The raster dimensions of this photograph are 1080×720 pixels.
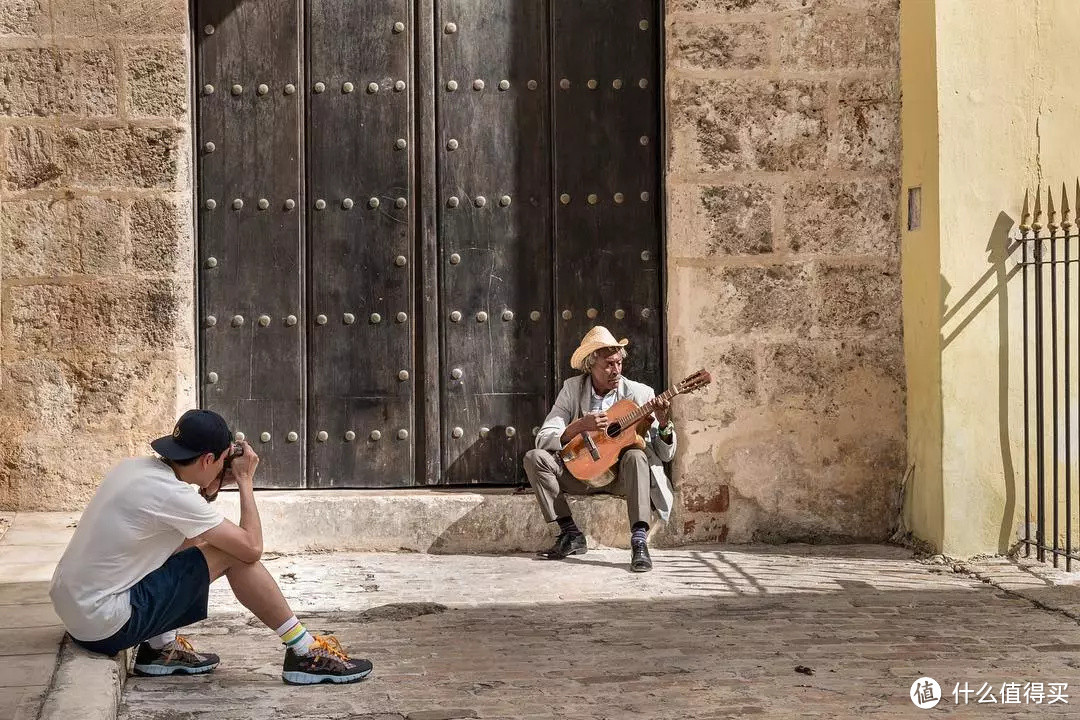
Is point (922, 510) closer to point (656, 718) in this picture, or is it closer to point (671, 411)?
point (671, 411)

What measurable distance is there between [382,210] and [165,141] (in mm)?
1108

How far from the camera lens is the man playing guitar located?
6.10 meters

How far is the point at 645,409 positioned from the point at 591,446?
0.32 meters

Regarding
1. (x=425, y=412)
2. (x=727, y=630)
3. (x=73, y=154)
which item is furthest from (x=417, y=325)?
(x=727, y=630)

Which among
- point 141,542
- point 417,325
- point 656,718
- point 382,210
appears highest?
point 382,210

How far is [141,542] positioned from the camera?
12.4 ft

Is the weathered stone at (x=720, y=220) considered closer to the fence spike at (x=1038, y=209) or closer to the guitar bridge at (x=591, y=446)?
the guitar bridge at (x=591, y=446)

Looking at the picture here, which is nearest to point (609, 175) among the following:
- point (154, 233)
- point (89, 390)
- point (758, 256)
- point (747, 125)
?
point (747, 125)

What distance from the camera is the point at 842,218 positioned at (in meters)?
6.43

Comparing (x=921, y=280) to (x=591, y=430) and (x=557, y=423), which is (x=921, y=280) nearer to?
(x=591, y=430)

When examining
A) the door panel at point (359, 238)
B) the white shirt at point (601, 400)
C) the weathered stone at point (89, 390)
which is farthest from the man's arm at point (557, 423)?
the weathered stone at point (89, 390)

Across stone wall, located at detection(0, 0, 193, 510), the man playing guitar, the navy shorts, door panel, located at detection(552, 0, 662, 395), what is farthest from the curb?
door panel, located at detection(552, 0, 662, 395)

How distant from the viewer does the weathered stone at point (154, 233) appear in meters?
6.21

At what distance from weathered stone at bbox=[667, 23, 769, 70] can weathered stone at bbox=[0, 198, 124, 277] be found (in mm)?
2886
